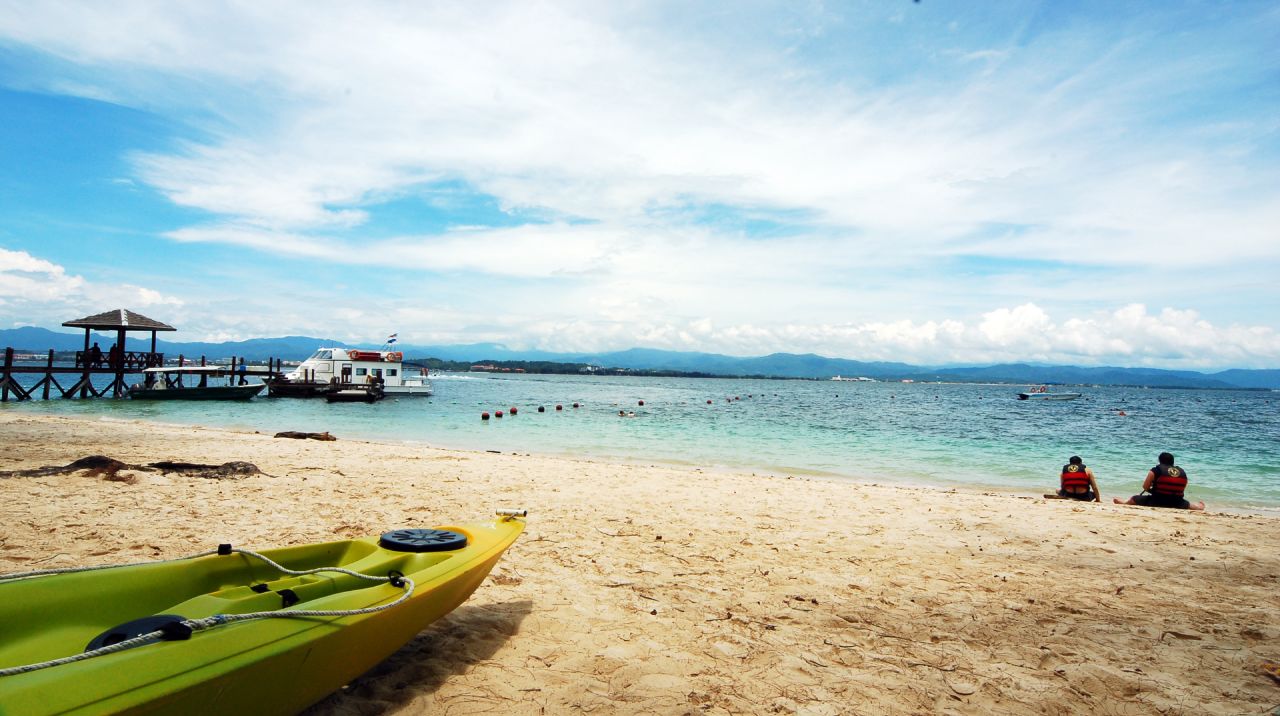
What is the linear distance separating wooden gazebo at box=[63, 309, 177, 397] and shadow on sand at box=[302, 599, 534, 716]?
135 ft

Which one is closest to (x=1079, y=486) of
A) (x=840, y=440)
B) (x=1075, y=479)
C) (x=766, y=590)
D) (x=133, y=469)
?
(x=1075, y=479)

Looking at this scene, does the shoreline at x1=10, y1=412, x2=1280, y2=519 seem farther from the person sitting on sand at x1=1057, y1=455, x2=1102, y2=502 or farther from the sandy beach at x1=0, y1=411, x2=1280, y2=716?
the sandy beach at x1=0, y1=411, x2=1280, y2=716

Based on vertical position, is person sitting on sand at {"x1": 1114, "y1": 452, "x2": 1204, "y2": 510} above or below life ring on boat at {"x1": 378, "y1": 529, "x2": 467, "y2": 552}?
below

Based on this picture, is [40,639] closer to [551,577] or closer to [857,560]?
[551,577]

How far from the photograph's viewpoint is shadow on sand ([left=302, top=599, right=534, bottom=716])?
12.0 ft

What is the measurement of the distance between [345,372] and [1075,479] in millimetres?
44948

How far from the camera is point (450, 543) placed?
14.3ft

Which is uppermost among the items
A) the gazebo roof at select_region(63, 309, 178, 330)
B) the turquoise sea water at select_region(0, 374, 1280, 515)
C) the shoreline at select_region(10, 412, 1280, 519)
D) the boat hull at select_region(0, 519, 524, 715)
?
the gazebo roof at select_region(63, 309, 178, 330)

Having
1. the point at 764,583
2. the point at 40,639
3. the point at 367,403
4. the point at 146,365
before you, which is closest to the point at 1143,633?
the point at 764,583

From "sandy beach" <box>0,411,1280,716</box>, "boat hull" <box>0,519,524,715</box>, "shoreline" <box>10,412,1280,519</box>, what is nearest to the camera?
"boat hull" <box>0,519,524,715</box>

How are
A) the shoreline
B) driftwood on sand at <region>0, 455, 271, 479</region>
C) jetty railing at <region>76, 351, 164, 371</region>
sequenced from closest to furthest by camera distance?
driftwood on sand at <region>0, 455, 271, 479</region> → the shoreline → jetty railing at <region>76, 351, 164, 371</region>

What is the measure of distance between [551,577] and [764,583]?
6.71ft

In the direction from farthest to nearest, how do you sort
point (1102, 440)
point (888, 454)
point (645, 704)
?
point (1102, 440) < point (888, 454) < point (645, 704)

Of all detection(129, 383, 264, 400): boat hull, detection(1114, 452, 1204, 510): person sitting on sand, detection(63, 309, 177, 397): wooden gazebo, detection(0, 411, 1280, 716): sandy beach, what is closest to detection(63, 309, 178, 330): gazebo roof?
detection(63, 309, 177, 397): wooden gazebo
